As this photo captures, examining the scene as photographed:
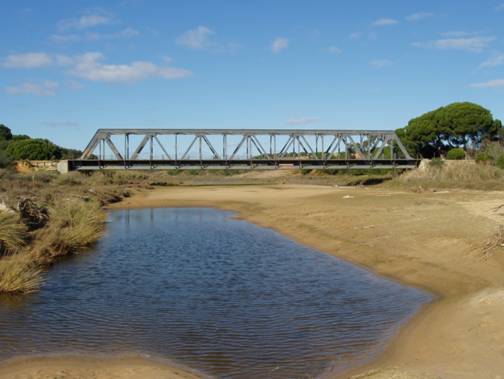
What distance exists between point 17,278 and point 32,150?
319 feet

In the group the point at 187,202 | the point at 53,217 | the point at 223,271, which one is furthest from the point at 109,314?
the point at 187,202

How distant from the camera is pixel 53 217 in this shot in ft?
81.9

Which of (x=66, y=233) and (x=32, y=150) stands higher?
(x=32, y=150)

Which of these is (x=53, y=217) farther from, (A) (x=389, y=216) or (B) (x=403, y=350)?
(B) (x=403, y=350)

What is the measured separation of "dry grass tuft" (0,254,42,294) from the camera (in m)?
13.6

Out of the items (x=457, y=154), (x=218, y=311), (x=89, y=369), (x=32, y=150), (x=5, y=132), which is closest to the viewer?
(x=89, y=369)

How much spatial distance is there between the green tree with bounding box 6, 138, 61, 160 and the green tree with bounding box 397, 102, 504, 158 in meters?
68.3

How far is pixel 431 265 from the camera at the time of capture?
54.2 ft

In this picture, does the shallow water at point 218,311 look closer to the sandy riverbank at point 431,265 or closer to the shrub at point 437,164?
the sandy riverbank at point 431,265

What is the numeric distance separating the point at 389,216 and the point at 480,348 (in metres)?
18.8

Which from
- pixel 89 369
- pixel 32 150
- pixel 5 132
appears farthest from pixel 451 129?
pixel 5 132

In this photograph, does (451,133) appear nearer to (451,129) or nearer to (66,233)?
(451,129)

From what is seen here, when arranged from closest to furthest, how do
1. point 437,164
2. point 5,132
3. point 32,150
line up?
1. point 437,164
2. point 32,150
3. point 5,132

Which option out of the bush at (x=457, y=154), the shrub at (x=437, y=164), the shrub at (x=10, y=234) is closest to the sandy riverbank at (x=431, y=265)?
the shrub at (x=10, y=234)
